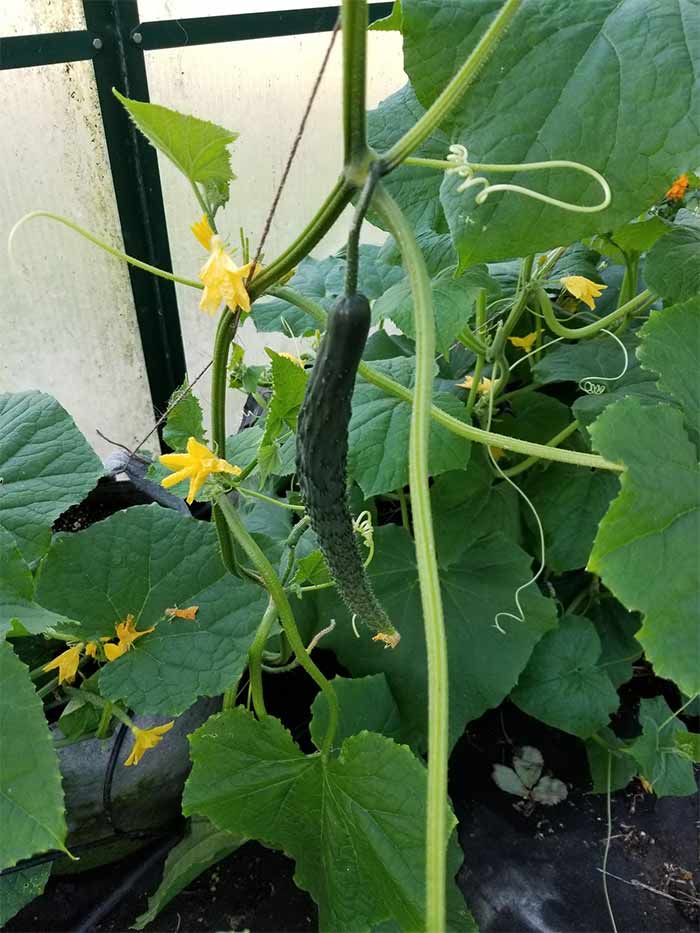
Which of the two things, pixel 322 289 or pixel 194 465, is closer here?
pixel 194 465

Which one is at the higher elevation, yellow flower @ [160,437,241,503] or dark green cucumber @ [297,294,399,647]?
dark green cucumber @ [297,294,399,647]

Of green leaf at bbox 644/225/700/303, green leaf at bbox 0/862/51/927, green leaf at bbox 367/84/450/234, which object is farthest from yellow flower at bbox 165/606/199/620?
green leaf at bbox 644/225/700/303

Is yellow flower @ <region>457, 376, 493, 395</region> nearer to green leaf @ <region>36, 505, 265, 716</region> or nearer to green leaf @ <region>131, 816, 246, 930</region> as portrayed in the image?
green leaf @ <region>36, 505, 265, 716</region>

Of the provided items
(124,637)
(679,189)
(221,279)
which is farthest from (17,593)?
(679,189)

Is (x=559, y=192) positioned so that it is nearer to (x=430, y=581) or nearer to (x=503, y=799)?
(x=430, y=581)

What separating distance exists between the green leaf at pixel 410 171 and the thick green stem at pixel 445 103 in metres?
0.35

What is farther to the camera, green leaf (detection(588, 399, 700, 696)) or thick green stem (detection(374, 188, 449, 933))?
green leaf (detection(588, 399, 700, 696))

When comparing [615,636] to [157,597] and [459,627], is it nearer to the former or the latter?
[459,627]

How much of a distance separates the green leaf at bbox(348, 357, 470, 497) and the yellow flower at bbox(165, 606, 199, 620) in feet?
0.70

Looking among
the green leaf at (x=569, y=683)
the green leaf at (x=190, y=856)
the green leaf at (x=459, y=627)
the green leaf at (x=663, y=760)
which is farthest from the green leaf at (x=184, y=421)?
the green leaf at (x=663, y=760)

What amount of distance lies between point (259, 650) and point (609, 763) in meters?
0.62

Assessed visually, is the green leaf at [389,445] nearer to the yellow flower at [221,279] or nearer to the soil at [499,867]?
the yellow flower at [221,279]

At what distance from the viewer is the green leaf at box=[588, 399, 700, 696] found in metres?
0.47

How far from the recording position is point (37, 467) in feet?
2.44
